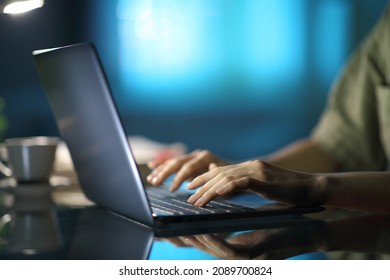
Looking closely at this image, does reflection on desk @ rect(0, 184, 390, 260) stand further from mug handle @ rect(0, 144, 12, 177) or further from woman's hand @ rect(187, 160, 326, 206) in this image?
mug handle @ rect(0, 144, 12, 177)

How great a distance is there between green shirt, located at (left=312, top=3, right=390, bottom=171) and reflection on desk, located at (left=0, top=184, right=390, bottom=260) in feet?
2.11

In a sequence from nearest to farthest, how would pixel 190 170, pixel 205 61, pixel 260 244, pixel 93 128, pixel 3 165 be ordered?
pixel 260 244 → pixel 93 128 → pixel 190 170 → pixel 3 165 → pixel 205 61

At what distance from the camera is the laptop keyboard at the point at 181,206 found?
58 cm

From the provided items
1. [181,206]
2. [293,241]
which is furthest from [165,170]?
[293,241]

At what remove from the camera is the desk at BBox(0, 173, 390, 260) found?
1.58 feet

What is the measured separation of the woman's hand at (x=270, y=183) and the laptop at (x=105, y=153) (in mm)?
14

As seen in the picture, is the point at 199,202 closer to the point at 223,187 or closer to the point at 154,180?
the point at 223,187

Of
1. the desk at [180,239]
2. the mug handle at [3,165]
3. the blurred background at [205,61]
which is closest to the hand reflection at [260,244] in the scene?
the desk at [180,239]

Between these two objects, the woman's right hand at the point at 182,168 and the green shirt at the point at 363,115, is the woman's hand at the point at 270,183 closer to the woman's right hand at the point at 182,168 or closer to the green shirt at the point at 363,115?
the woman's right hand at the point at 182,168

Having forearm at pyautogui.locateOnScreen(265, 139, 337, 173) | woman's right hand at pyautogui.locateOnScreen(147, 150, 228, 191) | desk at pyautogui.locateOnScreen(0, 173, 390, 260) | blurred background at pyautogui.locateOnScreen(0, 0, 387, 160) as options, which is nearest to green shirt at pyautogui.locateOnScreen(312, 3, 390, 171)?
forearm at pyautogui.locateOnScreen(265, 139, 337, 173)

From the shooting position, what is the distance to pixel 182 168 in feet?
2.68

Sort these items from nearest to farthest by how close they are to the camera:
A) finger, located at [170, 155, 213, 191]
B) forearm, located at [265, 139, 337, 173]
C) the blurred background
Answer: finger, located at [170, 155, 213, 191] → forearm, located at [265, 139, 337, 173] → the blurred background
